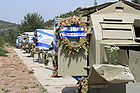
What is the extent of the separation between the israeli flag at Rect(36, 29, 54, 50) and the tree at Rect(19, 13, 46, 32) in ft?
83.5

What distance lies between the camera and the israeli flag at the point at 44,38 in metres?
19.3

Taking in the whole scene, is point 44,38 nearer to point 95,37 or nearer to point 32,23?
point 95,37

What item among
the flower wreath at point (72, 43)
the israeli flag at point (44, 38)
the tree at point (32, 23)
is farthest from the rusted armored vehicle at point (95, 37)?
the tree at point (32, 23)

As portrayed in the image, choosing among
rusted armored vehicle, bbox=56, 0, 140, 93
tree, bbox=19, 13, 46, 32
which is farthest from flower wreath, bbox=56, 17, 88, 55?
tree, bbox=19, 13, 46, 32

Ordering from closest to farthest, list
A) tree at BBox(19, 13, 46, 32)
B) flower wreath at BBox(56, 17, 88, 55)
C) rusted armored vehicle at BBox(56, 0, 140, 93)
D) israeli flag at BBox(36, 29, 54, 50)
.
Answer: rusted armored vehicle at BBox(56, 0, 140, 93), flower wreath at BBox(56, 17, 88, 55), israeli flag at BBox(36, 29, 54, 50), tree at BBox(19, 13, 46, 32)

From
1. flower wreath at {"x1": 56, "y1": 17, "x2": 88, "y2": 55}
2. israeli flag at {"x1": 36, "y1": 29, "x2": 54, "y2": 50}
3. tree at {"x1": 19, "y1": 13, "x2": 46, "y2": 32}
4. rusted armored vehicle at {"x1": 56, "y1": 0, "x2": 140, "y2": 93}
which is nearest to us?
rusted armored vehicle at {"x1": 56, "y1": 0, "x2": 140, "y2": 93}

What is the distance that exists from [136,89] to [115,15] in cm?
270

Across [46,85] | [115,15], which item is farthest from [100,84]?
[46,85]

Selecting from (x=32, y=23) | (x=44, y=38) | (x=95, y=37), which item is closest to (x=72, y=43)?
(x=95, y=37)

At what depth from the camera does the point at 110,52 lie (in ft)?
18.5

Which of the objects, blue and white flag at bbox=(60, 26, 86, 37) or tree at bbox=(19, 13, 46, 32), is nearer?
blue and white flag at bbox=(60, 26, 86, 37)

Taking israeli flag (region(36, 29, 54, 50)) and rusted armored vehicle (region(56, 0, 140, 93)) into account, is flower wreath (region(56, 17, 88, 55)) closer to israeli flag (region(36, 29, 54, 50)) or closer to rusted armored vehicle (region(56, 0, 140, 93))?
rusted armored vehicle (region(56, 0, 140, 93))

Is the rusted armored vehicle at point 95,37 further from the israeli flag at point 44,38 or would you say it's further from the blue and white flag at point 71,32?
the israeli flag at point 44,38

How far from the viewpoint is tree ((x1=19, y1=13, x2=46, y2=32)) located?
45594 millimetres
